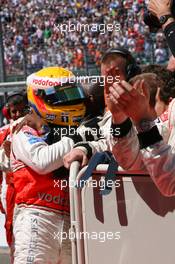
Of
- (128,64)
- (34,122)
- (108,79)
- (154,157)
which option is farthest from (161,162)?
(34,122)

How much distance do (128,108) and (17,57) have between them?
6.23 m

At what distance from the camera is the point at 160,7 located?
2490 mm

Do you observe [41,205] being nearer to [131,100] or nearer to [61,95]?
[61,95]

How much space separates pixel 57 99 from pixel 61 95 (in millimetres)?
28

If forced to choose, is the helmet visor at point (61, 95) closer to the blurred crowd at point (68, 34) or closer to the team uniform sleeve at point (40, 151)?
the team uniform sleeve at point (40, 151)

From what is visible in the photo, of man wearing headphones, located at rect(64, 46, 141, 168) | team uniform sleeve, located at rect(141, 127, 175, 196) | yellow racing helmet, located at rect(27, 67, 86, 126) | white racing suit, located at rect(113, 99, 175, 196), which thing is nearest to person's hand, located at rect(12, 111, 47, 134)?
yellow racing helmet, located at rect(27, 67, 86, 126)

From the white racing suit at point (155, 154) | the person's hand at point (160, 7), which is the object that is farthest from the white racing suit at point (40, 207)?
the person's hand at point (160, 7)

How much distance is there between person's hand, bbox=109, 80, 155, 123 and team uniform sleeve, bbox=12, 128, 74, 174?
93 cm

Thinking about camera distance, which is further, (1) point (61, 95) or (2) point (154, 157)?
(1) point (61, 95)

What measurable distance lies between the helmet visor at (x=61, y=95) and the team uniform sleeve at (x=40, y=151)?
0.64 feet

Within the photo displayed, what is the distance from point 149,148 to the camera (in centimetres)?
204

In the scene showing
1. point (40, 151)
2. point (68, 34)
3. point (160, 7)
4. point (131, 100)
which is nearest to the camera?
point (131, 100)

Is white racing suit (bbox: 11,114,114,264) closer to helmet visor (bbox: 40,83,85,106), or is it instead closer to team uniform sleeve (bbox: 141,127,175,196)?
helmet visor (bbox: 40,83,85,106)

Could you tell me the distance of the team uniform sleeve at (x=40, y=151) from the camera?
2.95m
